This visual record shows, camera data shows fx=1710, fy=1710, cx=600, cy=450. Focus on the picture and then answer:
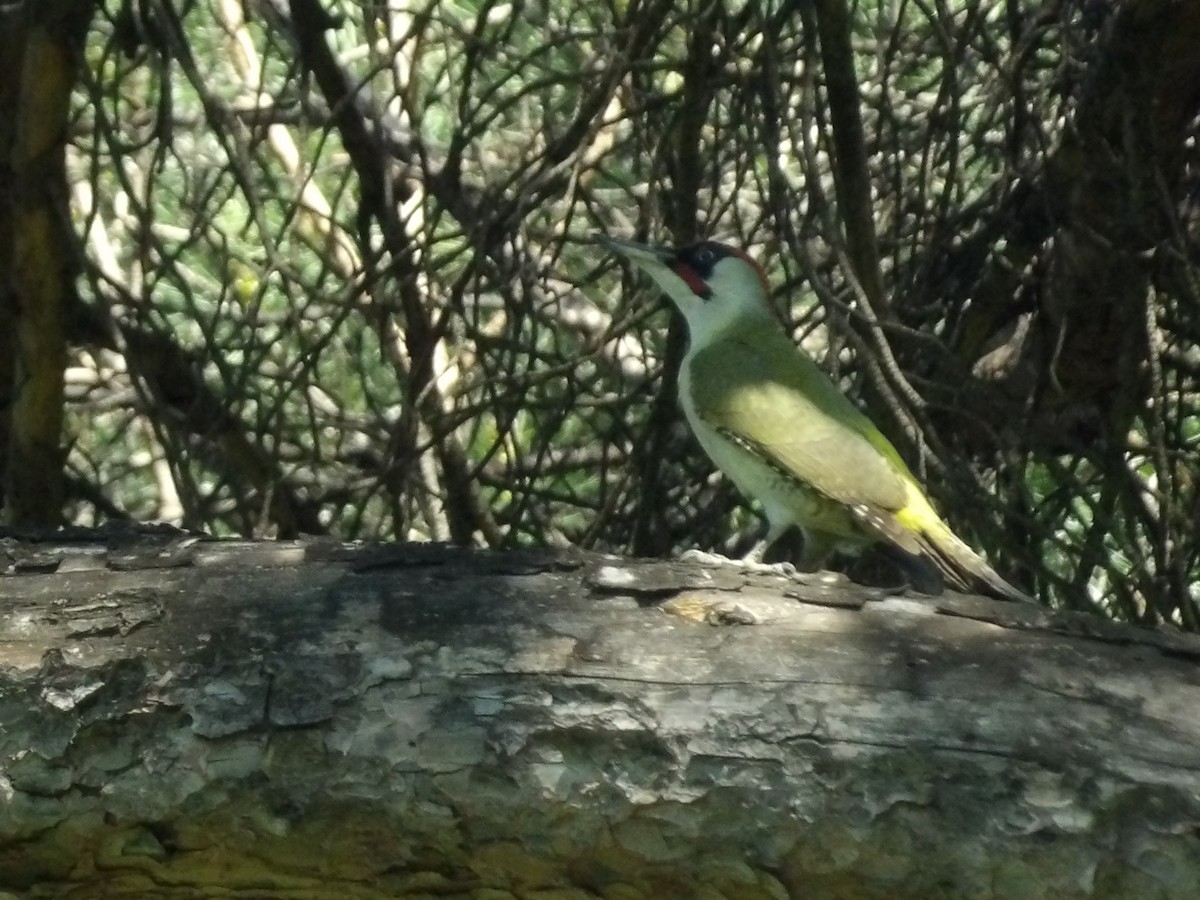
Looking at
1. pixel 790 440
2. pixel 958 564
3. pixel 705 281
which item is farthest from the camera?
pixel 705 281

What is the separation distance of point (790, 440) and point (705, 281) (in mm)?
586

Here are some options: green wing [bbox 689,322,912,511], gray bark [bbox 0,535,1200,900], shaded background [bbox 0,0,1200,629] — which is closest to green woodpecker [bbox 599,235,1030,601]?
green wing [bbox 689,322,912,511]

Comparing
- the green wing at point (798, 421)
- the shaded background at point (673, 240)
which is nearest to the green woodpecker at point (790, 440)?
the green wing at point (798, 421)

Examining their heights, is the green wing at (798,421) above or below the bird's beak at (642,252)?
below

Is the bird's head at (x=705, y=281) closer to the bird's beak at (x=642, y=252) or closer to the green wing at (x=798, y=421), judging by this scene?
the bird's beak at (x=642, y=252)

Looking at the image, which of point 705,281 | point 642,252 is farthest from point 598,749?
point 705,281

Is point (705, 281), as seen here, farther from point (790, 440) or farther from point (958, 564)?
point (958, 564)

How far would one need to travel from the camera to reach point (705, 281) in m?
4.40

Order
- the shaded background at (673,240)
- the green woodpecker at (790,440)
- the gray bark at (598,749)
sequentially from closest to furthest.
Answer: the gray bark at (598,749), the shaded background at (673,240), the green woodpecker at (790,440)

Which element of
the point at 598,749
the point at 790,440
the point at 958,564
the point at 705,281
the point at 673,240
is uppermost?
the point at 673,240

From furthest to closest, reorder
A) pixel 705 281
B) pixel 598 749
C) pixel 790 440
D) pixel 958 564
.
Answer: pixel 705 281 < pixel 790 440 < pixel 958 564 < pixel 598 749

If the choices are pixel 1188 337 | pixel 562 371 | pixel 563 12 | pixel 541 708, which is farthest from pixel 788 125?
pixel 563 12

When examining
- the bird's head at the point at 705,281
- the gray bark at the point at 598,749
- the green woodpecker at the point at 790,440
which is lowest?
the gray bark at the point at 598,749

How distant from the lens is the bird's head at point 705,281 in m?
4.11
